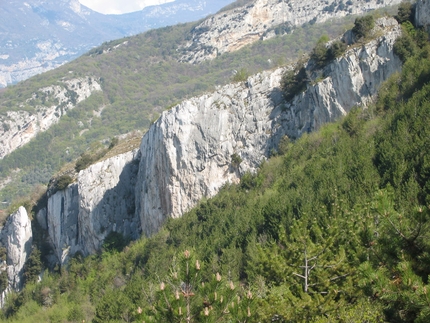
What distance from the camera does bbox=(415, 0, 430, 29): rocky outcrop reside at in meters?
29.5

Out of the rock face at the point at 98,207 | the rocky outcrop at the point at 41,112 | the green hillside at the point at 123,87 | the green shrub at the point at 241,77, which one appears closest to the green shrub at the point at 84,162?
the rock face at the point at 98,207

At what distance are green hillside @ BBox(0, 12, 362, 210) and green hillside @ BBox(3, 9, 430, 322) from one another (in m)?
64.9

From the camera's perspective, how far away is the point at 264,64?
106 metres

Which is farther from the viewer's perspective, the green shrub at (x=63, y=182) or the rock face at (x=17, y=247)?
the rock face at (x=17, y=247)

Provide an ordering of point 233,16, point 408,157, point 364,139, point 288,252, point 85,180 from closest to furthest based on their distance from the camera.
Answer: point 288,252 → point 408,157 → point 364,139 → point 85,180 → point 233,16

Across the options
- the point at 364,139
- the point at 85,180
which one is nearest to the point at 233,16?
the point at 85,180

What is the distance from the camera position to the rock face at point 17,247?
44.7 metres

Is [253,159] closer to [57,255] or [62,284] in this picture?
[62,284]

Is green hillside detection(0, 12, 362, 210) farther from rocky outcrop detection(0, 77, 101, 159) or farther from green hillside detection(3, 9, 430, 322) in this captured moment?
green hillside detection(3, 9, 430, 322)

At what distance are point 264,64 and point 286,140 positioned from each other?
76340mm

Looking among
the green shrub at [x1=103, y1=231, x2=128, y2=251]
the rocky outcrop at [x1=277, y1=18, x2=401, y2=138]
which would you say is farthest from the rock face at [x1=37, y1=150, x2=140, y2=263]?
the rocky outcrop at [x1=277, y1=18, x2=401, y2=138]

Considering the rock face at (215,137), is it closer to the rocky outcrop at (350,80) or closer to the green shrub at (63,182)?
the rocky outcrop at (350,80)

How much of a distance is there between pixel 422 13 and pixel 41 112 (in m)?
107

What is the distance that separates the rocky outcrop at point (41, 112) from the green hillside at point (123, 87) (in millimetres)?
1868
